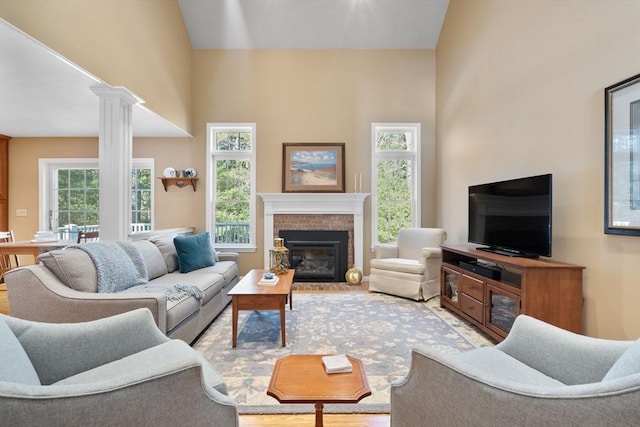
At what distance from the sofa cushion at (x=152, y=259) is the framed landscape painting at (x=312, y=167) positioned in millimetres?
2234

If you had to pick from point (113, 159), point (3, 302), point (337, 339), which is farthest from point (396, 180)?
point (3, 302)

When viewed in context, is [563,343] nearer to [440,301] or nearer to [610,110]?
[610,110]

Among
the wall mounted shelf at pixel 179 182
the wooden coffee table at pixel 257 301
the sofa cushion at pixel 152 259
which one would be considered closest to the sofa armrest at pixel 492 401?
the wooden coffee table at pixel 257 301

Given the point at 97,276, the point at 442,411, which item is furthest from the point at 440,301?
the point at 97,276

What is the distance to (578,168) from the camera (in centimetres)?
244

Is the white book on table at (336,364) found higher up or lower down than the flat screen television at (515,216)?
lower down

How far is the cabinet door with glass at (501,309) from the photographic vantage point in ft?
8.14

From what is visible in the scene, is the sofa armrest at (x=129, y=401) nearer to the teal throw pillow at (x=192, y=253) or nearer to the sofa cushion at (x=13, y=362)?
the sofa cushion at (x=13, y=362)

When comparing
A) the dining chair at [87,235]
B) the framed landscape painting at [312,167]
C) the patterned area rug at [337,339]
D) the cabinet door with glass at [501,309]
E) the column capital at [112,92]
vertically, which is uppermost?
the column capital at [112,92]

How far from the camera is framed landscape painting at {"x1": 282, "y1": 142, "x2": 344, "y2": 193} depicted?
5105mm

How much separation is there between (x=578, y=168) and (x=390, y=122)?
10.1 ft

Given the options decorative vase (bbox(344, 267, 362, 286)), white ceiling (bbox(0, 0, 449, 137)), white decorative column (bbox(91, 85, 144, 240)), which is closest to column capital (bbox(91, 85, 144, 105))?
white decorative column (bbox(91, 85, 144, 240))

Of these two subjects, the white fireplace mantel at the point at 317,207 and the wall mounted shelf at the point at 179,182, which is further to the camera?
the wall mounted shelf at the point at 179,182

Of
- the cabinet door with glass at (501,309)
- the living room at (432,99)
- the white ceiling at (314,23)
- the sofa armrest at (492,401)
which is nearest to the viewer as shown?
the sofa armrest at (492,401)
